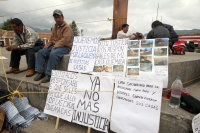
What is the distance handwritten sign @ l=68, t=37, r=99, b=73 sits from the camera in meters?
2.62

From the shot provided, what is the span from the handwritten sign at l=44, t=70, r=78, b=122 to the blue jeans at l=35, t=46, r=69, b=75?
406 millimetres

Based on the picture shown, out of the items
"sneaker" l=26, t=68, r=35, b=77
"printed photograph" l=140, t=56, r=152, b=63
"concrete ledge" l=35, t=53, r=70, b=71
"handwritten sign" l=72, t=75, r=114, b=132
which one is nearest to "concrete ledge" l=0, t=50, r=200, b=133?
"concrete ledge" l=35, t=53, r=70, b=71

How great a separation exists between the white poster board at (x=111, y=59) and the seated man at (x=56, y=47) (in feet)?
2.90

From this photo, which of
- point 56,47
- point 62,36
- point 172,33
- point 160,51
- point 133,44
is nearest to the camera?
point 160,51

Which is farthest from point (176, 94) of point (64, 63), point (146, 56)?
point (64, 63)

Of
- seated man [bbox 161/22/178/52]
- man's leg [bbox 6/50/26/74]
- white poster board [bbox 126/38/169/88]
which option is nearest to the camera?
white poster board [bbox 126/38/169/88]

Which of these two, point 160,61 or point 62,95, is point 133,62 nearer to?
point 160,61

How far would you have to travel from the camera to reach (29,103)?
3.04 m

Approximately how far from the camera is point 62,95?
7.89ft

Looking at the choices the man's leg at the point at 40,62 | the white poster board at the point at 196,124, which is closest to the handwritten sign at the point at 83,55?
the man's leg at the point at 40,62

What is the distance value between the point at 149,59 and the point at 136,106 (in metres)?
0.81

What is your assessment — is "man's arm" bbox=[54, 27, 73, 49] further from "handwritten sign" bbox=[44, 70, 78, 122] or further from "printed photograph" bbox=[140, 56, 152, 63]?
"printed photograph" bbox=[140, 56, 152, 63]

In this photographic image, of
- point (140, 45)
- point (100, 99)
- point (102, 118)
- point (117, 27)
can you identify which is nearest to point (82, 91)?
point (100, 99)

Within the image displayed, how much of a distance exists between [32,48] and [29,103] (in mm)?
1311
